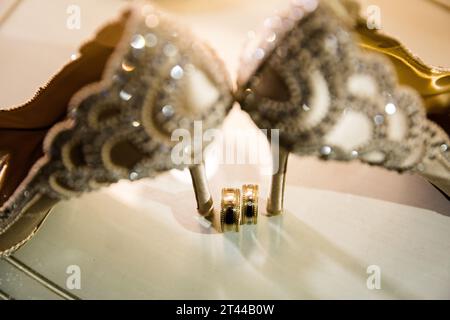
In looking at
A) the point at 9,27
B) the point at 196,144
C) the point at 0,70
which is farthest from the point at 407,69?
the point at 9,27

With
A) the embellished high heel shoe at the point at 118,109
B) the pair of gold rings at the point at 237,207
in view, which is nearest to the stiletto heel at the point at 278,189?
the pair of gold rings at the point at 237,207

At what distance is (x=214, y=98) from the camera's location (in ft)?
1.88

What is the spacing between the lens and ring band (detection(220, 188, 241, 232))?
75 centimetres

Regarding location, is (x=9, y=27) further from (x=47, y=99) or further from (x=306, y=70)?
(x=306, y=70)

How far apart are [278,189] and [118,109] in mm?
325

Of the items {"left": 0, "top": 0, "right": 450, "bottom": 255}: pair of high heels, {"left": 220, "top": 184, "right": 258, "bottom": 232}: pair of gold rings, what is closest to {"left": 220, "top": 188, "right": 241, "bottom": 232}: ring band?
{"left": 220, "top": 184, "right": 258, "bottom": 232}: pair of gold rings

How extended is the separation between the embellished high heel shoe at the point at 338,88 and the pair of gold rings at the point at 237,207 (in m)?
0.16

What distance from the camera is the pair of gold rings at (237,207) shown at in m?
0.75

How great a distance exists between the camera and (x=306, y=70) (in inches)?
21.3

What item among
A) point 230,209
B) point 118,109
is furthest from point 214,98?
point 230,209

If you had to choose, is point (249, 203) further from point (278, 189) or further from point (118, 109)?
point (118, 109)

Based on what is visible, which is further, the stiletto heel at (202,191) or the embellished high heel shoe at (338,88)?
the stiletto heel at (202,191)
